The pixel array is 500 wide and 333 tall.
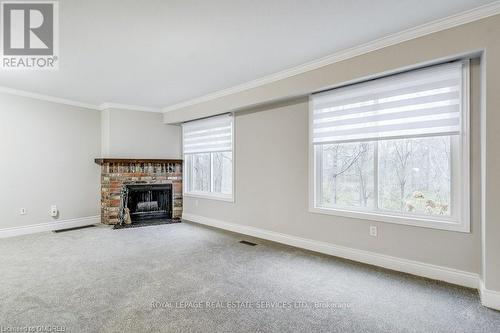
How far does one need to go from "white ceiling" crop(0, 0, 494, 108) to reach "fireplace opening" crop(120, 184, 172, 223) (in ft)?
7.64

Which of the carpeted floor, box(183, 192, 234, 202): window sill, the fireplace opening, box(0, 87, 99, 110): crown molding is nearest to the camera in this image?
the carpeted floor

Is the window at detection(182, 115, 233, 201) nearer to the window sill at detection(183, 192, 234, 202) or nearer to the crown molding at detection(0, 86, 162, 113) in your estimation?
the window sill at detection(183, 192, 234, 202)

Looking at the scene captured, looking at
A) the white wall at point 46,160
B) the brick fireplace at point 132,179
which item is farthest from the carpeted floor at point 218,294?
the brick fireplace at point 132,179

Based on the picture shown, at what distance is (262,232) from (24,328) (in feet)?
10.3

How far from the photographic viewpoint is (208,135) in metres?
5.58

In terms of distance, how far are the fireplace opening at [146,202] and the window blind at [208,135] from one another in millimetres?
1051

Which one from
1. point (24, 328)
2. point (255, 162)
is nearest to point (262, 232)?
point (255, 162)

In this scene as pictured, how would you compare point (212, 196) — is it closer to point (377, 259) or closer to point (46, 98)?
point (377, 259)

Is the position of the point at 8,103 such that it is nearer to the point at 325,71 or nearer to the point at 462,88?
the point at 325,71

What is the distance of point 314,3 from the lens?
2275mm

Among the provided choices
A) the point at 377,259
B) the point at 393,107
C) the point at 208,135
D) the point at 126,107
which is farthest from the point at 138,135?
the point at 377,259

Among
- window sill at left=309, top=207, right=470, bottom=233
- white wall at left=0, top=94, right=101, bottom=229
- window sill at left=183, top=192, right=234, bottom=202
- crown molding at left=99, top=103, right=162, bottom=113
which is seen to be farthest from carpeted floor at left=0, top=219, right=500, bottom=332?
crown molding at left=99, top=103, right=162, bottom=113

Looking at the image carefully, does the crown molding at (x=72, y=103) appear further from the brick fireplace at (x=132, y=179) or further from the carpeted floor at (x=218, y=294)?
the carpeted floor at (x=218, y=294)

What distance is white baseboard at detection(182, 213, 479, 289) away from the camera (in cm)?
274
